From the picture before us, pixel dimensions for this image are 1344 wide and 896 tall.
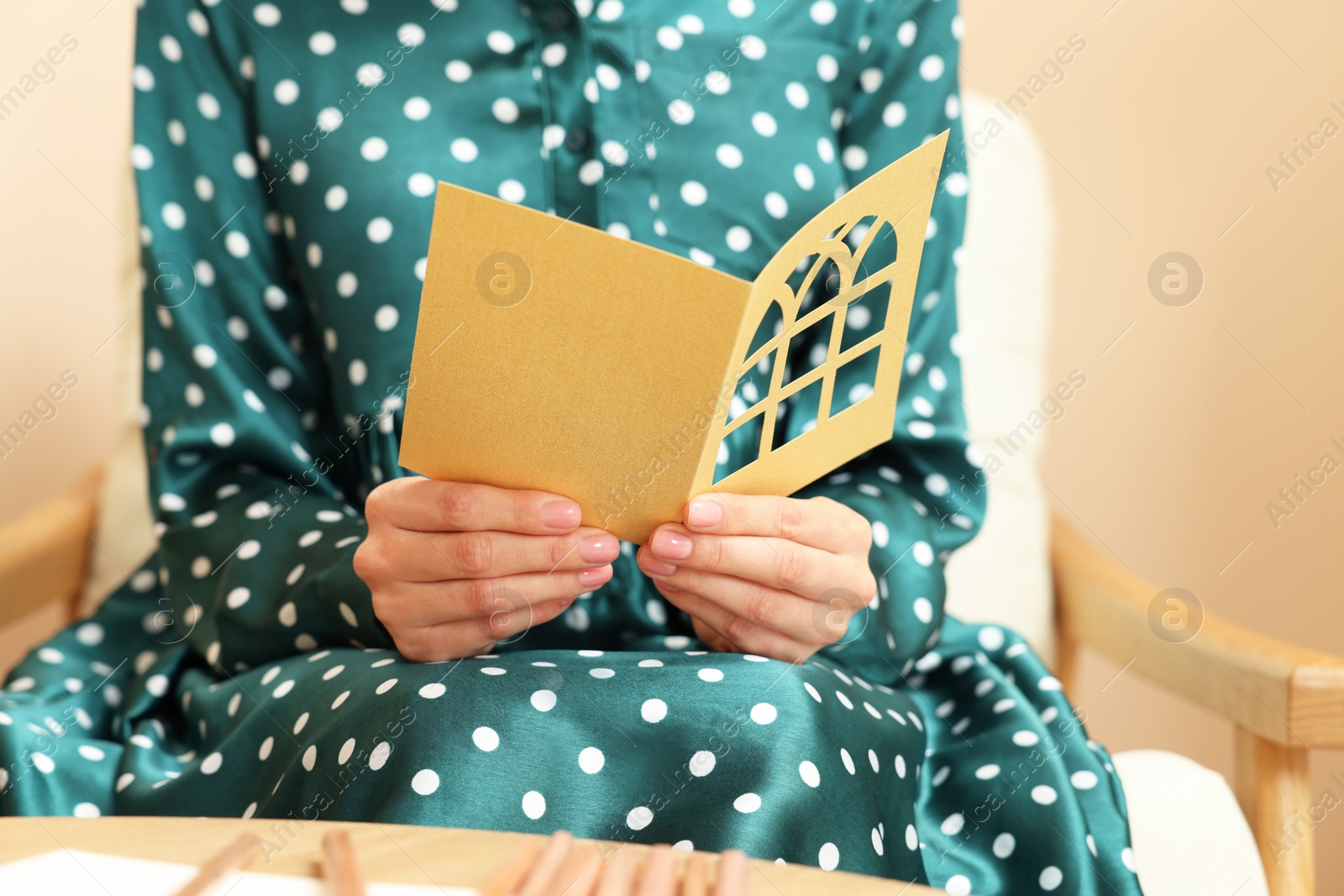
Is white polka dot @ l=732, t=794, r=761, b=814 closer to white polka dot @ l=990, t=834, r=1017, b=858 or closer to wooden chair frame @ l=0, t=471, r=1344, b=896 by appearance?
white polka dot @ l=990, t=834, r=1017, b=858

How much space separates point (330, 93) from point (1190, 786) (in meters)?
0.67

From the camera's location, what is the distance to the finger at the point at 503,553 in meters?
0.45

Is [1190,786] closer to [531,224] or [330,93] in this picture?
[531,224]

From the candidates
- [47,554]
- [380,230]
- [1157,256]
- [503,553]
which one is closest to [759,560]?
[503,553]

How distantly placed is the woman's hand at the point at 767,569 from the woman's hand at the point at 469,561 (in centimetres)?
4

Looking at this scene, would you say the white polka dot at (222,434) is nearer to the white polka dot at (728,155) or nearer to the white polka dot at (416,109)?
the white polka dot at (416,109)

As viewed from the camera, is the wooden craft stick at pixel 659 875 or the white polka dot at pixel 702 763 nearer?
the wooden craft stick at pixel 659 875

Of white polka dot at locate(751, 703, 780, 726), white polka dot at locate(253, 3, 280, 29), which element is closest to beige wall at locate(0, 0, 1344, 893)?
white polka dot at locate(253, 3, 280, 29)

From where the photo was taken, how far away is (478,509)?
443mm

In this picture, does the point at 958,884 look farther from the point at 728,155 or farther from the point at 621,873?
the point at 728,155

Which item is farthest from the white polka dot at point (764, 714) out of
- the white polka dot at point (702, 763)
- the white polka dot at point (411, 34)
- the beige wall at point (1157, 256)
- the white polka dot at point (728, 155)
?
the beige wall at point (1157, 256)

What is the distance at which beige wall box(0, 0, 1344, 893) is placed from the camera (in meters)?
1.02

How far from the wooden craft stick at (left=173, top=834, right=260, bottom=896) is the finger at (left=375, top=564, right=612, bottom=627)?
0.56ft

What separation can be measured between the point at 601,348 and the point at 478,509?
0.11 meters
